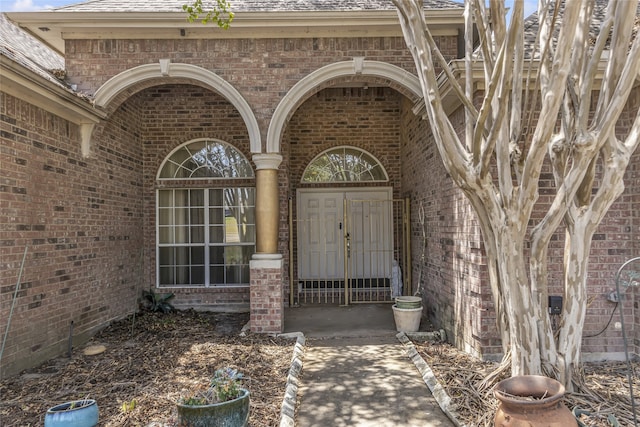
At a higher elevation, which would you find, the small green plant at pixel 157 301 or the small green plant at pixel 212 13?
the small green plant at pixel 212 13

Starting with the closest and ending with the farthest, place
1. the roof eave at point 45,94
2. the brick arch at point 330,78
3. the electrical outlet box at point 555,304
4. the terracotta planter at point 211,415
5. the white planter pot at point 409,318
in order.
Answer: the terracotta planter at point 211,415 < the roof eave at point 45,94 < the electrical outlet box at point 555,304 < the white planter pot at point 409,318 < the brick arch at point 330,78

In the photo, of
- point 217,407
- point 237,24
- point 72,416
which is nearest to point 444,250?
point 217,407

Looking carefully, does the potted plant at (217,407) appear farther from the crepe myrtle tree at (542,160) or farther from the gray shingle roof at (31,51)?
the gray shingle roof at (31,51)

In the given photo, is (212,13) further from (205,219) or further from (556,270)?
(556,270)

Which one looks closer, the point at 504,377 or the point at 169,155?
the point at 504,377

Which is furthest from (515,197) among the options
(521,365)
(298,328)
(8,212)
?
(8,212)

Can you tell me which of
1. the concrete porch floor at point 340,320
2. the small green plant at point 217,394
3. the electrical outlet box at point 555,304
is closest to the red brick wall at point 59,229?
the small green plant at point 217,394

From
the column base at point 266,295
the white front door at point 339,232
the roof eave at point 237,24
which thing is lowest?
the column base at point 266,295

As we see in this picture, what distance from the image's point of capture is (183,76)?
6.31 meters

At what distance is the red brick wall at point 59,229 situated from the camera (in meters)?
4.69

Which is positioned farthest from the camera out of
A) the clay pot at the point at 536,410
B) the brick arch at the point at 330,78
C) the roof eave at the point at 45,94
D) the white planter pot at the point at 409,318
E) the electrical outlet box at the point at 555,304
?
the brick arch at the point at 330,78

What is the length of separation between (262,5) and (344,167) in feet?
11.7

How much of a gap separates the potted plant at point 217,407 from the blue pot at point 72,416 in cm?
73

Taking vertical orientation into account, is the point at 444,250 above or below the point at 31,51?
below
